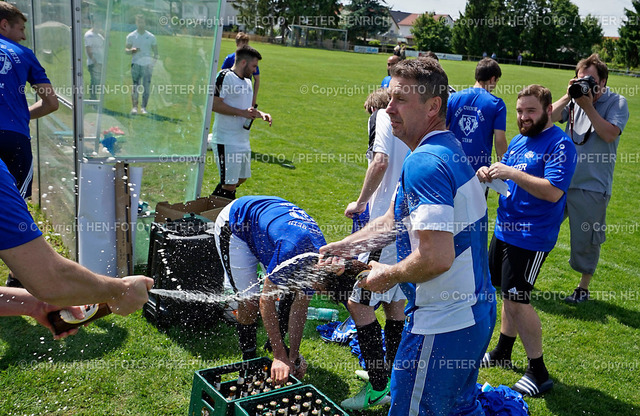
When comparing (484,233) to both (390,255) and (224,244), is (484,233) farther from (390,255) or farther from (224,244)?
(224,244)

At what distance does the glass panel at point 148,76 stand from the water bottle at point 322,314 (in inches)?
99.3

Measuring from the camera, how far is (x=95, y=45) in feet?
20.2

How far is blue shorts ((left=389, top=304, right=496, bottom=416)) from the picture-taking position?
2.75 m

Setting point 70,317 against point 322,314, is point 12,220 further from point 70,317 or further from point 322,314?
point 322,314

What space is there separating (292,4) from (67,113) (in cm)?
7592

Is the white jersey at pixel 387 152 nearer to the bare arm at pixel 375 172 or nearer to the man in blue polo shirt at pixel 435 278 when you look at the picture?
the bare arm at pixel 375 172

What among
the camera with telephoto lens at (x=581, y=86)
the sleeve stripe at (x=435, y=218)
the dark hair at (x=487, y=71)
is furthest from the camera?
the dark hair at (x=487, y=71)

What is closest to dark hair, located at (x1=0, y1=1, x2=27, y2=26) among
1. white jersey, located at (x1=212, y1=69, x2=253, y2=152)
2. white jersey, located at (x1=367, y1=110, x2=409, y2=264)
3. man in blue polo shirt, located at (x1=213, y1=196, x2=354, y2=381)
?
white jersey, located at (x1=212, y1=69, x2=253, y2=152)

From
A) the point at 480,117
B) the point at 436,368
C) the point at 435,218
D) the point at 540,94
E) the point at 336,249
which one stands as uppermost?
the point at 540,94

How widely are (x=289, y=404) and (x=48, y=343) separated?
2.36 metres

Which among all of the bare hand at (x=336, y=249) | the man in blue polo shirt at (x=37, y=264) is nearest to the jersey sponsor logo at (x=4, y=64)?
the man in blue polo shirt at (x=37, y=264)

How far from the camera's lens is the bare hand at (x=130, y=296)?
105 inches

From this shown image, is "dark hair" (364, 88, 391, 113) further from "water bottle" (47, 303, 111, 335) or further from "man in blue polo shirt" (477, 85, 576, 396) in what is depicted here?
"water bottle" (47, 303, 111, 335)

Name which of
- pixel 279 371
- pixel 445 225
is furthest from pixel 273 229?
pixel 445 225
